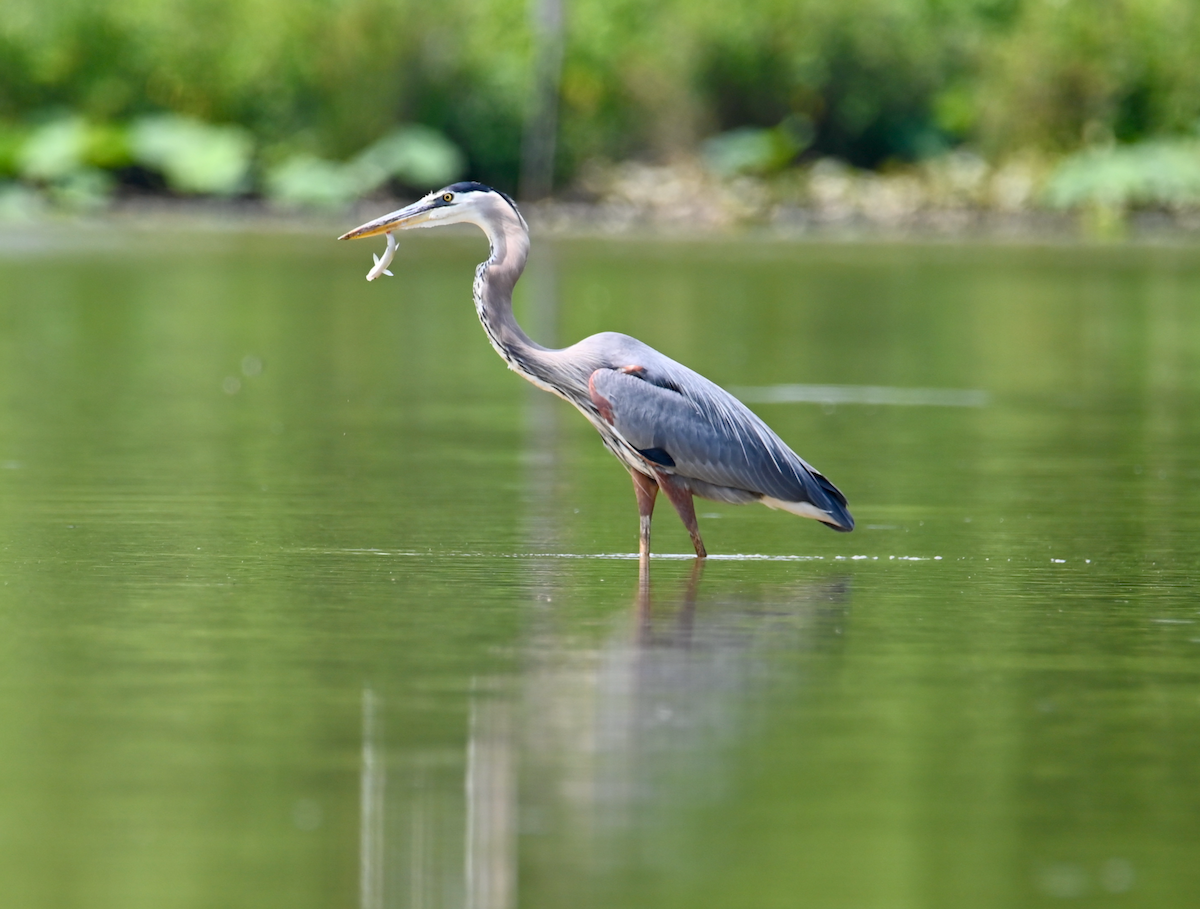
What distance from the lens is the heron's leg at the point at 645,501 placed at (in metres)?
10.0

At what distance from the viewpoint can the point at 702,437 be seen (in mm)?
9781

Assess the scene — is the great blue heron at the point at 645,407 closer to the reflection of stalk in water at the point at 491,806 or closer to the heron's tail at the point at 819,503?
the heron's tail at the point at 819,503

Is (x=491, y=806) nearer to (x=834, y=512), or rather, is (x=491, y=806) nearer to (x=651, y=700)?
(x=651, y=700)

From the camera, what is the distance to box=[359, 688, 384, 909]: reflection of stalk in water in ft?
17.7

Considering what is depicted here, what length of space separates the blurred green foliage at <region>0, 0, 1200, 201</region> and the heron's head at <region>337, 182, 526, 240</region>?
4100 cm

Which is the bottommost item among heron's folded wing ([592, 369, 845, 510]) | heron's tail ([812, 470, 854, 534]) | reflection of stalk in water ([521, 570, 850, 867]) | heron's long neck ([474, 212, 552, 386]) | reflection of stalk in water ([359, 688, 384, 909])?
reflection of stalk in water ([359, 688, 384, 909])

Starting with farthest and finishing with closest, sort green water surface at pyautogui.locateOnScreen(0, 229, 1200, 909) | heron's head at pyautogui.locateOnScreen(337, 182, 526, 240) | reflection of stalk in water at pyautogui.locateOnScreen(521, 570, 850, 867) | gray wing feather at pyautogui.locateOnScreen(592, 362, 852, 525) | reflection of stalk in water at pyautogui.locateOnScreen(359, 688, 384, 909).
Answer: heron's head at pyautogui.locateOnScreen(337, 182, 526, 240)
gray wing feather at pyautogui.locateOnScreen(592, 362, 852, 525)
reflection of stalk in water at pyautogui.locateOnScreen(521, 570, 850, 867)
green water surface at pyautogui.locateOnScreen(0, 229, 1200, 909)
reflection of stalk in water at pyautogui.locateOnScreen(359, 688, 384, 909)

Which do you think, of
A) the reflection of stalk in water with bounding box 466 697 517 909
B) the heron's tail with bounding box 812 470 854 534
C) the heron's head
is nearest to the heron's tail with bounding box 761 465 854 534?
the heron's tail with bounding box 812 470 854 534

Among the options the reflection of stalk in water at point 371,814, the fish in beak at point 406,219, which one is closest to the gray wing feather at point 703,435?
the fish in beak at point 406,219

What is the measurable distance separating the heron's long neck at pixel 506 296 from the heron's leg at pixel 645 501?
0.58 metres

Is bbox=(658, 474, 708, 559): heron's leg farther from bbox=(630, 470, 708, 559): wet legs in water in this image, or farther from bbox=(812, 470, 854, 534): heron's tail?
bbox=(812, 470, 854, 534): heron's tail

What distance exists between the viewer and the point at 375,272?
9.97m

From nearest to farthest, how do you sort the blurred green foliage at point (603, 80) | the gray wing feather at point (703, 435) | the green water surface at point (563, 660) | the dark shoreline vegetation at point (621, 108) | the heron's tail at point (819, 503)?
the green water surface at point (563, 660) → the gray wing feather at point (703, 435) → the heron's tail at point (819, 503) → the dark shoreline vegetation at point (621, 108) → the blurred green foliage at point (603, 80)

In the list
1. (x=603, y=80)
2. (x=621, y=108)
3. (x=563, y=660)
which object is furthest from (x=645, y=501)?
(x=621, y=108)
